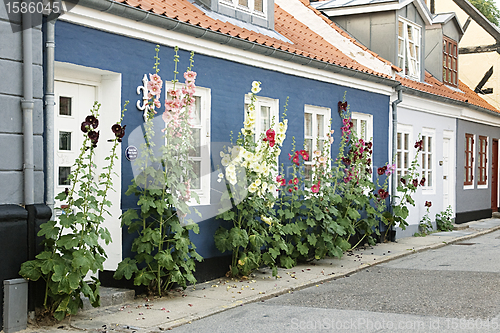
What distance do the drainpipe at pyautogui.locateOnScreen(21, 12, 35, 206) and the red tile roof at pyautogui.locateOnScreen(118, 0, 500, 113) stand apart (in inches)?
56.4

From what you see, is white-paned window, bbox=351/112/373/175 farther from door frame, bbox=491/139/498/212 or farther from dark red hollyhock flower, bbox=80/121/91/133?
door frame, bbox=491/139/498/212

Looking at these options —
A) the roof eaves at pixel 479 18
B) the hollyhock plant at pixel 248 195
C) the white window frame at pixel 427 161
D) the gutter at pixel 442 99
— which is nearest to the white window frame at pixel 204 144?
the hollyhock plant at pixel 248 195

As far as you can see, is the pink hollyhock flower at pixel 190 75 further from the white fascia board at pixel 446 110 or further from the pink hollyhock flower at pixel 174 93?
the white fascia board at pixel 446 110

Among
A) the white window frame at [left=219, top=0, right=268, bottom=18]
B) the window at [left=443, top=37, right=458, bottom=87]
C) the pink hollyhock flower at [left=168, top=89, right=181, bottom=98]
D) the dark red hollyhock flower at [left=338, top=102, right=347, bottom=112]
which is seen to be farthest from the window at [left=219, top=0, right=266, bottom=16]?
the window at [left=443, top=37, right=458, bottom=87]

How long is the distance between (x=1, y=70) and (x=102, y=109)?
1.71 m

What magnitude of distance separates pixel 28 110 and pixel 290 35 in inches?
282

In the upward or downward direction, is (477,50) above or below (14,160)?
above

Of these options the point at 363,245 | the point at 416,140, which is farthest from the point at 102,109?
the point at 416,140

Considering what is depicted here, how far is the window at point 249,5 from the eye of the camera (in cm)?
1060

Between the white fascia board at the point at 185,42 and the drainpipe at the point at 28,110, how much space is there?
2.10 ft

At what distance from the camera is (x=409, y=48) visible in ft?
51.6

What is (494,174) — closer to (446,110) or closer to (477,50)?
(477,50)

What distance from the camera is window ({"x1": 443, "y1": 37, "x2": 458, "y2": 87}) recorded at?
18.8m

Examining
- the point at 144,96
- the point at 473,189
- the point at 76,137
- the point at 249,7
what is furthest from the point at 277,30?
the point at 473,189
